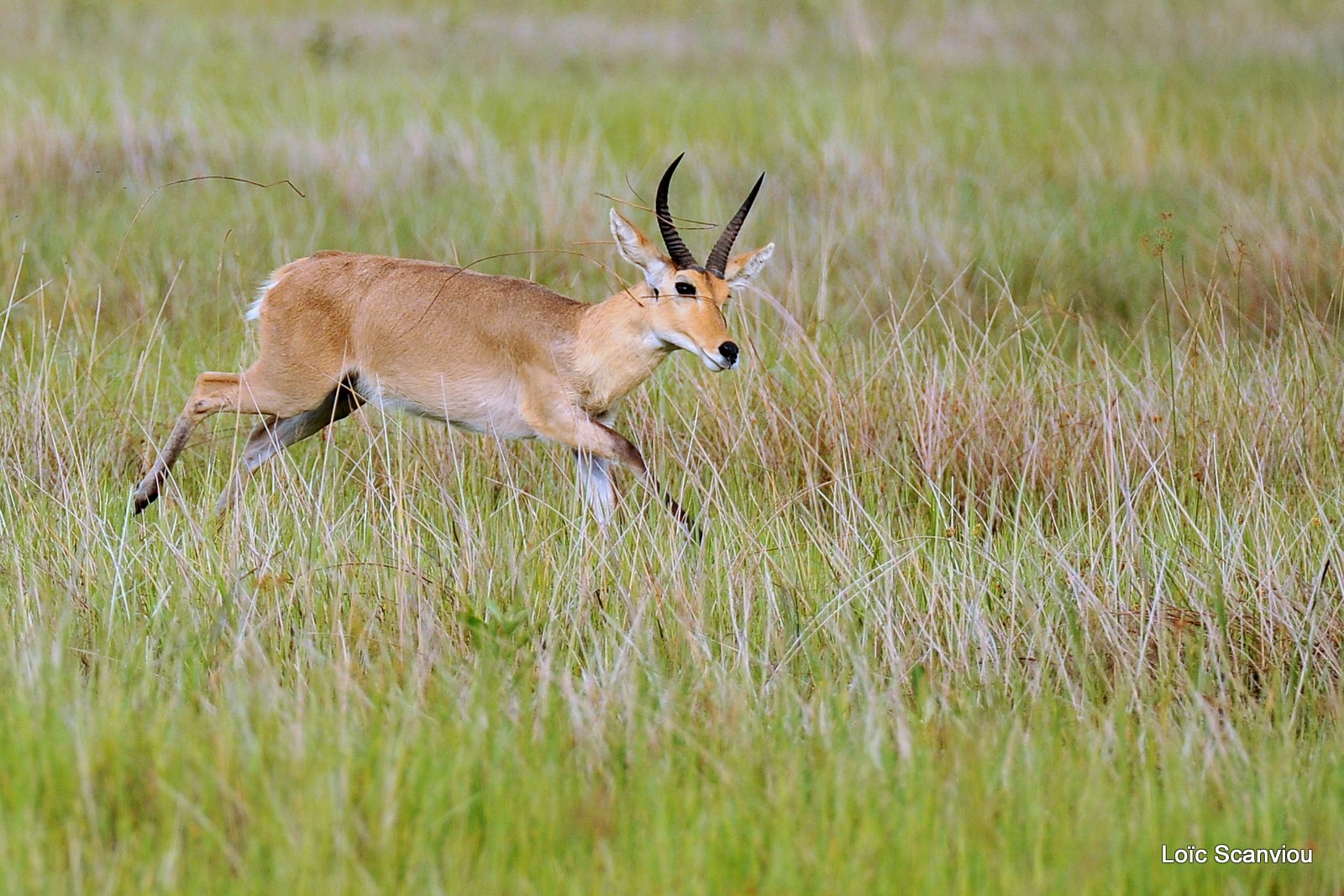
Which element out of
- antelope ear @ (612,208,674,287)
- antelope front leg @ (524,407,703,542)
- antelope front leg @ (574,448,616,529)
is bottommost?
antelope front leg @ (574,448,616,529)

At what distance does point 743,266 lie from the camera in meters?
5.71

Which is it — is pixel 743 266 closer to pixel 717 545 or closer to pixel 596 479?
pixel 596 479

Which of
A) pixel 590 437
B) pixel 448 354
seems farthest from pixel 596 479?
pixel 448 354

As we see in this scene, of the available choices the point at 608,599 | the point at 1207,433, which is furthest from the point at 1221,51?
the point at 608,599

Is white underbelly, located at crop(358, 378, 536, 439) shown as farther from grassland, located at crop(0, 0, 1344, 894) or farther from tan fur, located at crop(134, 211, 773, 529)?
grassland, located at crop(0, 0, 1344, 894)

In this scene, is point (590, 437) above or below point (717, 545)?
above

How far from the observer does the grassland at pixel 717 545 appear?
9.86 feet

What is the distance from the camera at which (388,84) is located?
13.1 m

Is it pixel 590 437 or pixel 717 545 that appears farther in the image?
pixel 590 437
